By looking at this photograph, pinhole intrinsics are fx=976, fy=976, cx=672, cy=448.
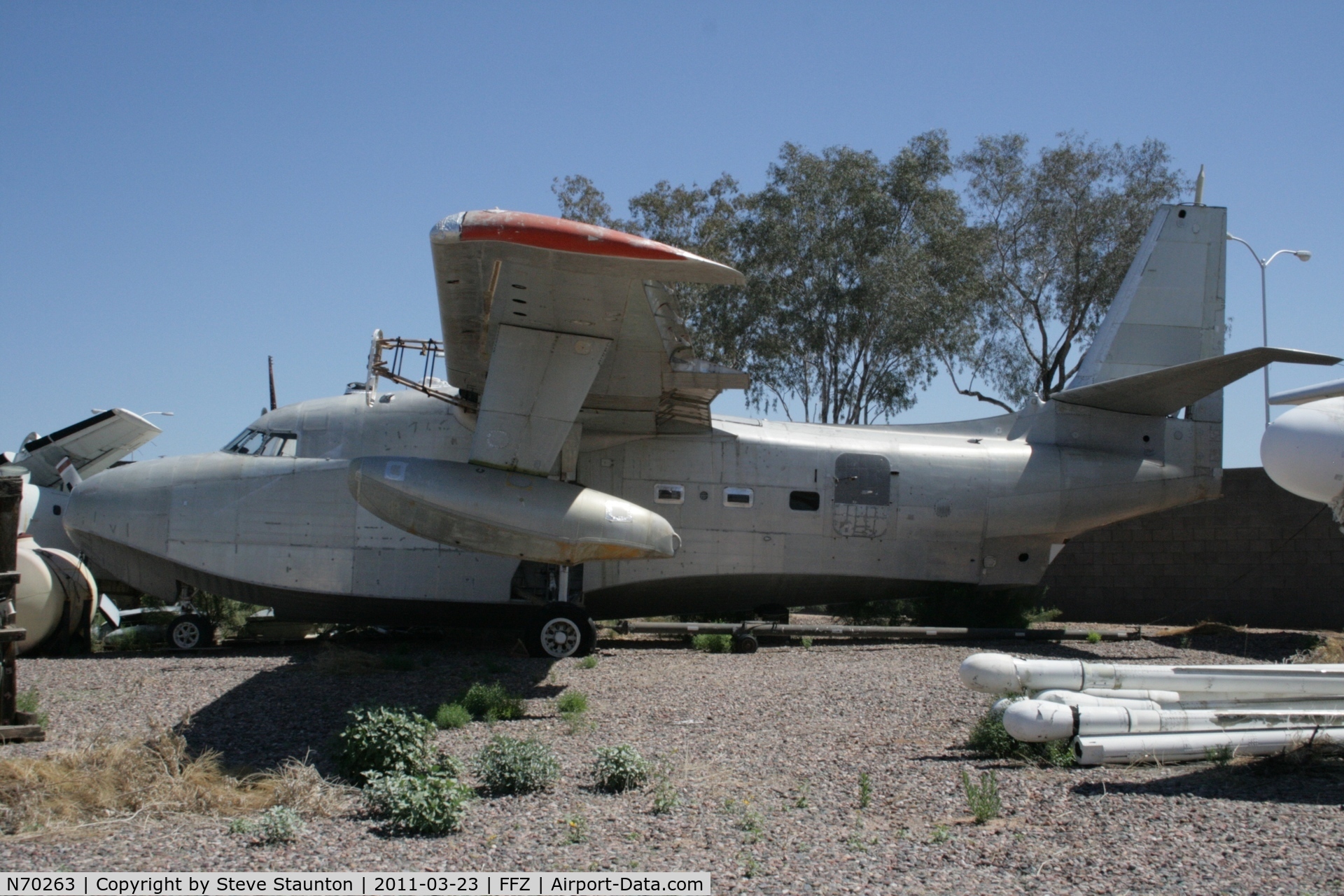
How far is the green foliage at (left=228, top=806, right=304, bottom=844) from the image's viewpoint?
5.18 m

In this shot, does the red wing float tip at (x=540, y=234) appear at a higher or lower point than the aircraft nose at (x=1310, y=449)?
higher

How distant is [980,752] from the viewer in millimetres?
7480

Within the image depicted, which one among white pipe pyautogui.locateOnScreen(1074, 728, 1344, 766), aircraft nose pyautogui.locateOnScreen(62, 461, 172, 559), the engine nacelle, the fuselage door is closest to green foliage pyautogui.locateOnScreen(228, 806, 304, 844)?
the engine nacelle

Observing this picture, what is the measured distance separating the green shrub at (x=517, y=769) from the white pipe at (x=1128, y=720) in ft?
10.8

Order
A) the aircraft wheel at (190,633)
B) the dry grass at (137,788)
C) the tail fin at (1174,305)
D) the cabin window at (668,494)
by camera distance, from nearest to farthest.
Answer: the dry grass at (137,788) < the aircraft wheel at (190,633) < the cabin window at (668,494) < the tail fin at (1174,305)

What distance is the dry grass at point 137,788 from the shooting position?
5.46m

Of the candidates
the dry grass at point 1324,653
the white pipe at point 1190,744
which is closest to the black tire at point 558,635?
the white pipe at point 1190,744

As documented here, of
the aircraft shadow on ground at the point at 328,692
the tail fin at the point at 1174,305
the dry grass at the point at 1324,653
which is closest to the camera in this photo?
the aircraft shadow on ground at the point at 328,692

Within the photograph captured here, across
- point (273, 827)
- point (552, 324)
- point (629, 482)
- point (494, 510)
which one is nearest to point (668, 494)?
point (629, 482)

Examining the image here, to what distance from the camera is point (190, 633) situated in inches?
551

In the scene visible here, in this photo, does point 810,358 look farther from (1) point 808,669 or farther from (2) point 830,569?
(1) point 808,669

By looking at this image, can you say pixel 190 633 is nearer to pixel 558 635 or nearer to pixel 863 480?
pixel 558 635

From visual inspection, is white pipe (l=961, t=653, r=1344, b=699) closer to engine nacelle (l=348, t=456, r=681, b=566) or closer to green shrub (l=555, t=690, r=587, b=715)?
green shrub (l=555, t=690, r=587, b=715)
